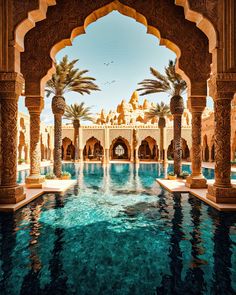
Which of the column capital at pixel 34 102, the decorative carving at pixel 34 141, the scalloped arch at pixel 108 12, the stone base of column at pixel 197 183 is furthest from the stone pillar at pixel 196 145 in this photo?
the decorative carving at pixel 34 141

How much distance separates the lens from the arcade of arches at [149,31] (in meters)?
5.28

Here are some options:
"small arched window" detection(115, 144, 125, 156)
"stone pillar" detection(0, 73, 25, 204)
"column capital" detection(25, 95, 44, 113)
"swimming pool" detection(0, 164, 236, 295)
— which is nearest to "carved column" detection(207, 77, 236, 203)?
"swimming pool" detection(0, 164, 236, 295)

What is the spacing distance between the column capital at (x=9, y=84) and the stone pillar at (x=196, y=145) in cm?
597

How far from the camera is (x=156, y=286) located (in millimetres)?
2348

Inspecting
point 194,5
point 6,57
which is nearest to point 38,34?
point 6,57

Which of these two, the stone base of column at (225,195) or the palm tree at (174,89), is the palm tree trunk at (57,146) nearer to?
the palm tree at (174,89)

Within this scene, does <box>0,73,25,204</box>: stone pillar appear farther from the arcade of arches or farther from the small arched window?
the small arched window

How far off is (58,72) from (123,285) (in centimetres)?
1120

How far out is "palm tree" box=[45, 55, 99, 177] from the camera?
1066 cm

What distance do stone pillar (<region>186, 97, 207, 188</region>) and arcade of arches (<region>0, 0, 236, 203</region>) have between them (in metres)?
0.04

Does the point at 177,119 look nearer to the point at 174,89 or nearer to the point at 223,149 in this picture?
the point at 174,89

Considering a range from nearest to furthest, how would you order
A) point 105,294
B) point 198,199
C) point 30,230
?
point 105,294, point 30,230, point 198,199

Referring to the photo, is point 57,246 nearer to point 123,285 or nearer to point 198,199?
point 123,285

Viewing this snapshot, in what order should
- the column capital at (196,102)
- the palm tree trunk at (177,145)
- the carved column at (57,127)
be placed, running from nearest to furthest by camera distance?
the column capital at (196,102), the carved column at (57,127), the palm tree trunk at (177,145)
